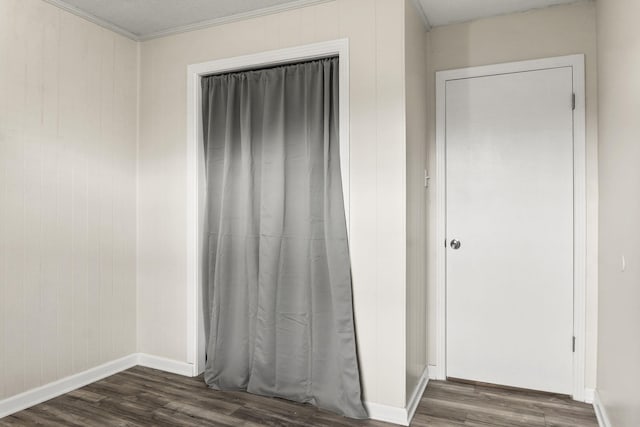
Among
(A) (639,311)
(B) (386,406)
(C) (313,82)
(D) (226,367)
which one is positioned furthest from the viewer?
(D) (226,367)

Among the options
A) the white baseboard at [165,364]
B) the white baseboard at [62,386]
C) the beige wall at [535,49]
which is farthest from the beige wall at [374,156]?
the white baseboard at [62,386]

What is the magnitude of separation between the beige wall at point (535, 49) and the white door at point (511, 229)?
112mm

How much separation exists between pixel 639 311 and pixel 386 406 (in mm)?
1467

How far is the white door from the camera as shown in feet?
9.36

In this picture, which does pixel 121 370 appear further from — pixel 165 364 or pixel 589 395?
pixel 589 395

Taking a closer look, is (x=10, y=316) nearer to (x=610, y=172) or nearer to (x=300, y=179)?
(x=300, y=179)

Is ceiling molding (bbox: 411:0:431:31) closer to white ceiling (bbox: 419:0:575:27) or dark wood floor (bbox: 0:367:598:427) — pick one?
white ceiling (bbox: 419:0:575:27)

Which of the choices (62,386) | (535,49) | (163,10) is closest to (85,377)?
(62,386)

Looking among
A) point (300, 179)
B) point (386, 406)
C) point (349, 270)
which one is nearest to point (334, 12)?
point (300, 179)

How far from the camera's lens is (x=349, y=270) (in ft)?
8.77

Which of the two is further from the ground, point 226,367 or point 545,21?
point 545,21

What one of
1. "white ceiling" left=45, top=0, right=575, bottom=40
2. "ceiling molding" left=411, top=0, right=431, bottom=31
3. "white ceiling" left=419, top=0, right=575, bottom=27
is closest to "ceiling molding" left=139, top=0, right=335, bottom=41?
"white ceiling" left=45, top=0, right=575, bottom=40

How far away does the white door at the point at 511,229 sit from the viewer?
9.36ft

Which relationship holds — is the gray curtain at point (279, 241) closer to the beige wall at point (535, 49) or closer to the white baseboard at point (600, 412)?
the beige wall at point (535, 49)
